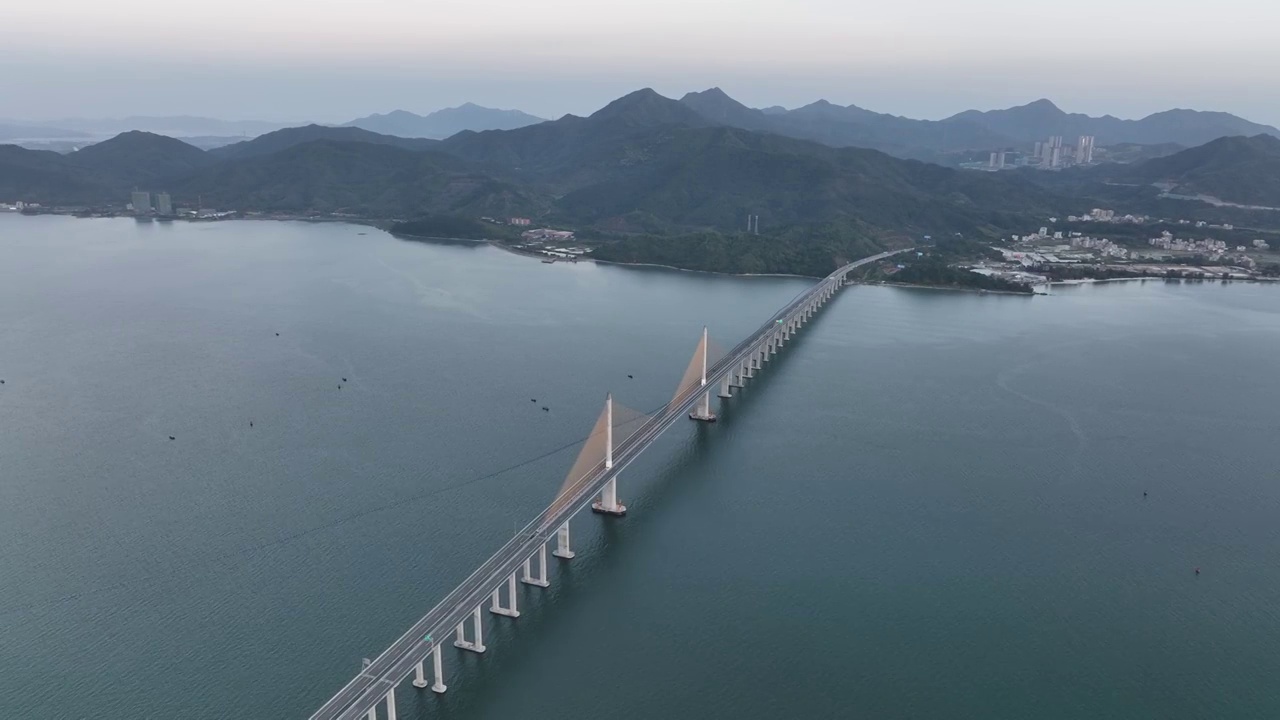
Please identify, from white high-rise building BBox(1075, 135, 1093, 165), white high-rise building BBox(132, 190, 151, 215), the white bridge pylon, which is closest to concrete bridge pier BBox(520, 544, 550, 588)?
the white bridge pylon

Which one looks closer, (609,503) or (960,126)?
(609,503)

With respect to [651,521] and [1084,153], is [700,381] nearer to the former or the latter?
[651,521]

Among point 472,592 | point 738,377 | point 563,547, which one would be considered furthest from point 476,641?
A: point 738,377

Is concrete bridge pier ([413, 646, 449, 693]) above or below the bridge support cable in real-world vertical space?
below

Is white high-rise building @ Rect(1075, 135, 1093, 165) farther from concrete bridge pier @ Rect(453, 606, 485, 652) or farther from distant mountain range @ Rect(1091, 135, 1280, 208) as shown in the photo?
concrete bridge pier @ Rect(453, 606, 485, 652)

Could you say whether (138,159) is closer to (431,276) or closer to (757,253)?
(431,276)

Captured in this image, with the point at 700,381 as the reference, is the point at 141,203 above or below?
above
